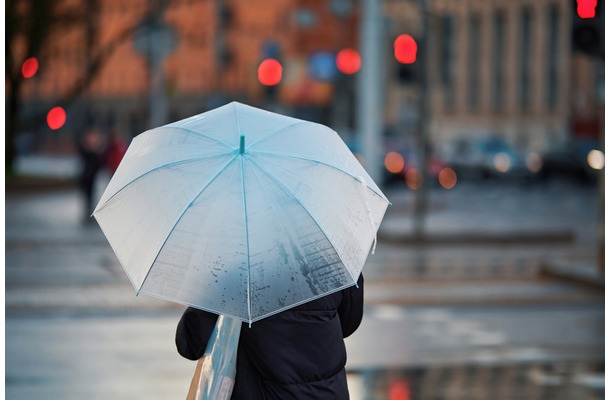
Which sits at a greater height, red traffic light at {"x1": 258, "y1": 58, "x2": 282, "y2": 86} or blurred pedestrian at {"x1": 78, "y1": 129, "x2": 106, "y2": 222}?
red traffic light at {"x1": 258, "y1": 58, "x2": 282, "y2": 86}

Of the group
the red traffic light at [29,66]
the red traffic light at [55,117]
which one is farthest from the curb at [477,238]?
the red traffic light at [29,66]

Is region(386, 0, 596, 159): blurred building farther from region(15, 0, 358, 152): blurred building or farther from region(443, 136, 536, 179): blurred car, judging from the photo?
region(443, 136, 536, 179): blurred car

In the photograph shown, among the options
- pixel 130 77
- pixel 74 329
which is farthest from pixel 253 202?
pixel 130 77

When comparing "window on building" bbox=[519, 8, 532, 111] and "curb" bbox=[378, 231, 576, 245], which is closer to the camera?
"curb" bbox=[378, 231, 576, 245]

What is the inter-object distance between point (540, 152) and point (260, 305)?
45.3 meters

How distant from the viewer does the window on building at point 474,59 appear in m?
85.2

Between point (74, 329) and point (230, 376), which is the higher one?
point (230, 376)

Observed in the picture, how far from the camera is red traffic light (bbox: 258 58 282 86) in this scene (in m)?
34.3

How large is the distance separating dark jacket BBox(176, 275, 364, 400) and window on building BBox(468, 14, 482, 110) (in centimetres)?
8183

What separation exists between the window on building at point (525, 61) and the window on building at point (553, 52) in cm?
175

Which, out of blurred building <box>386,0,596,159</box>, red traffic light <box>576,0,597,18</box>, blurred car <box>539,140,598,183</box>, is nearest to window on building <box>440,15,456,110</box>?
red traffic light <box>576,0,597,18</box>

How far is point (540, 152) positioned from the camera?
48.2 meters

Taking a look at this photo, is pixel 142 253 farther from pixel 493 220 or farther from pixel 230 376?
pixel 493 220

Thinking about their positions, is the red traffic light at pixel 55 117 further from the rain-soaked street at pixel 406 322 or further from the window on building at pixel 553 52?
the window on building at pixel 553 52
